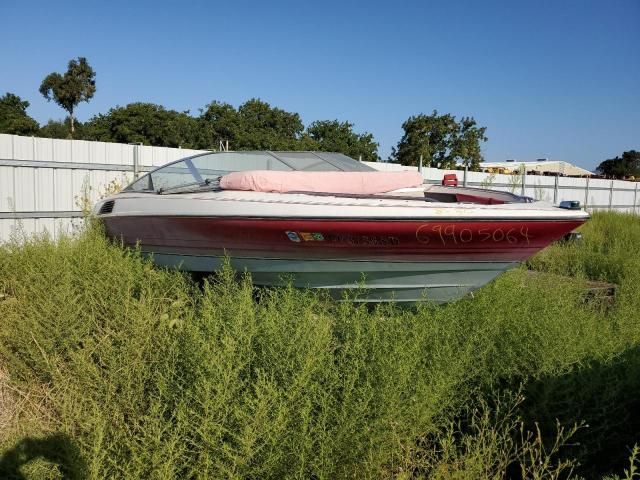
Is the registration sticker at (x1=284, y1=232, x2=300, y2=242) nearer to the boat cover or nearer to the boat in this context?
the boat

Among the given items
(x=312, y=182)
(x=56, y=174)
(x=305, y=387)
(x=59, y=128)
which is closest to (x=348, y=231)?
(x=312, y=182)

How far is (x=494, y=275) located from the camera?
13.4 ft

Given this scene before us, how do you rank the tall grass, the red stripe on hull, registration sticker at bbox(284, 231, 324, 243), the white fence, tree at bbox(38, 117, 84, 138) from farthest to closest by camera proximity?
tree at bbox(38, 117, 84, 138) < the white fence < registration sticker at bbox(284, 231, 324, 243) < the red stripe on hull < the tall grass

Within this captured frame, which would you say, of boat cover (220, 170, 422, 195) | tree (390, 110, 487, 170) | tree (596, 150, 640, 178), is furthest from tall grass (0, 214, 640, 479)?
tree (596, 150, 640, 178)

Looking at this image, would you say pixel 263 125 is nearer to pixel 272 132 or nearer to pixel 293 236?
pixel 272 132

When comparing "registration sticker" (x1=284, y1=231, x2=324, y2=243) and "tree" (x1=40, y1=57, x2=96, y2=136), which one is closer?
"registration sticker" (x1=284, y1=231, x2=324, y2=243)

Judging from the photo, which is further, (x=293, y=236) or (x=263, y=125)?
(x=263, y=125)

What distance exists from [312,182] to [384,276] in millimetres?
1005

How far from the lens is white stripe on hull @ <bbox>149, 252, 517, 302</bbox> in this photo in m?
4.01

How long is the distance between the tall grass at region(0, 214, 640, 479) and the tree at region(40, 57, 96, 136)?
167 ft

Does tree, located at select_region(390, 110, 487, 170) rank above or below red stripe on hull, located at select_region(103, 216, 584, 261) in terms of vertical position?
above

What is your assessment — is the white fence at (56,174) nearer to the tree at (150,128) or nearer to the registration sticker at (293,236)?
the registration sticker at (293,236)

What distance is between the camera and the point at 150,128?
43.1m

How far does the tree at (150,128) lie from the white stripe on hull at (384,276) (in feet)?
129
